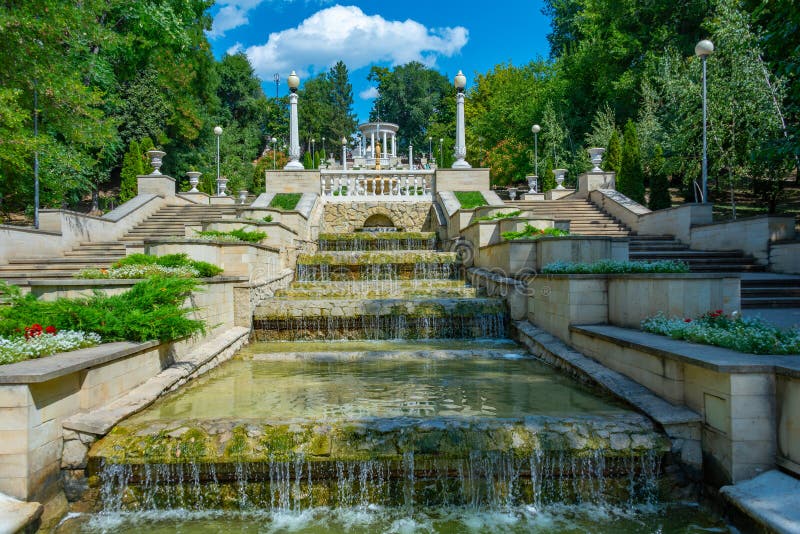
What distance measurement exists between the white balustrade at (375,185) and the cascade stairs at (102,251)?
163 inches

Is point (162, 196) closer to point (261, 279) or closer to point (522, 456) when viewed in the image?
point (261, 279)

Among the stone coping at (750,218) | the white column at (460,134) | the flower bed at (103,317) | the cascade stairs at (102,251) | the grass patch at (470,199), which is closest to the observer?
the flower bed at (103,317)

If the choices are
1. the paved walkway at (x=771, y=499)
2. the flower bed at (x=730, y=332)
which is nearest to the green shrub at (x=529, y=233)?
the flower bed at (x=730, y=332)

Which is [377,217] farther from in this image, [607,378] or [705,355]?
[705,355]

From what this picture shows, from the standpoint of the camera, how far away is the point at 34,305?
20.5ft

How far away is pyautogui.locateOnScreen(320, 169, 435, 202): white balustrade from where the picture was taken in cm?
1995

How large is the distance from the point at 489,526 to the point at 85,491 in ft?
12.5

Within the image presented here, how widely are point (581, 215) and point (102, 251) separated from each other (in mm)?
16341

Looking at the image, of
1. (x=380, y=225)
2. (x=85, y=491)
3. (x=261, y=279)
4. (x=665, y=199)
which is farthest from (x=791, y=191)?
(x=85, y=491)

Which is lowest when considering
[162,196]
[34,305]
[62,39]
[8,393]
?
[8,393]

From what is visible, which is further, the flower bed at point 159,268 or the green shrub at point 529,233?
the green shrub at point 529,233

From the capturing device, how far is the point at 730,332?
18.4 feet

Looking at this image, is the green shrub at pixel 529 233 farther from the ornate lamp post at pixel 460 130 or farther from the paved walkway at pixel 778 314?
the ornate lamp post at pixel 460 130

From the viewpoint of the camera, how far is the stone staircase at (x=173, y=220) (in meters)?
16.7
